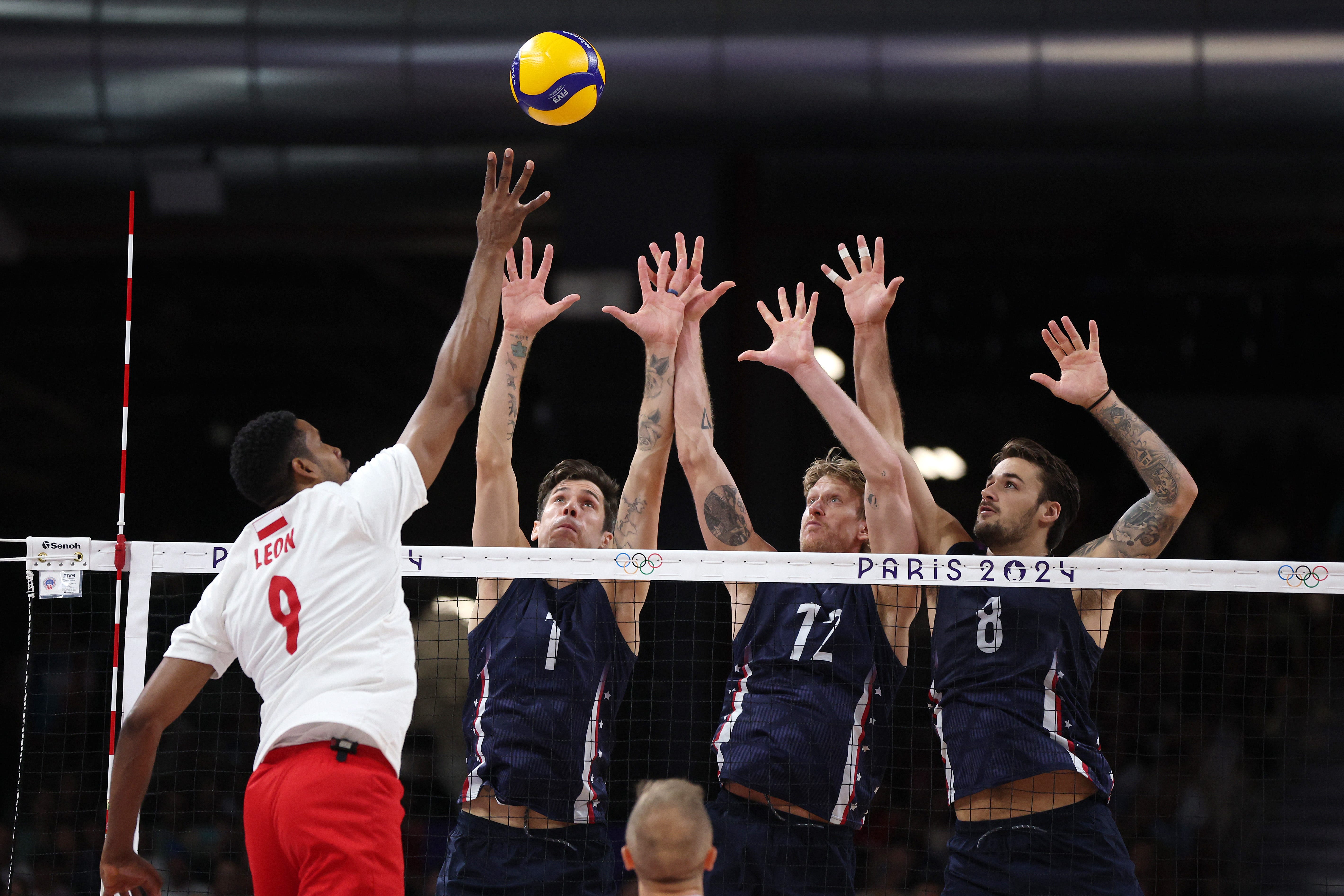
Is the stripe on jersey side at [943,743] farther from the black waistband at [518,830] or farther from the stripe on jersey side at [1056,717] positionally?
the black waistband at [518,830]

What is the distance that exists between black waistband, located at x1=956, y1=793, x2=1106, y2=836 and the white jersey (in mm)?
2631

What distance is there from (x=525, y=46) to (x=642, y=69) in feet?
8.63

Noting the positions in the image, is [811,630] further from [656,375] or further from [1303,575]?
[1303,575]

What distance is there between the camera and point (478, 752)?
5664 mm

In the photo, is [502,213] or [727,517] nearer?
→ [502,213]

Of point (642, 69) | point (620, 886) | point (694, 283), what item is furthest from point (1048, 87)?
point (620, 886)

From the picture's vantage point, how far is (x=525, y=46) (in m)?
6.68

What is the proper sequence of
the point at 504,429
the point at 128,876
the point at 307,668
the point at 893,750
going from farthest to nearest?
1. the point at 893,750
2. the point at 504,429
3. the point at 128,876
4. the point at 307,668

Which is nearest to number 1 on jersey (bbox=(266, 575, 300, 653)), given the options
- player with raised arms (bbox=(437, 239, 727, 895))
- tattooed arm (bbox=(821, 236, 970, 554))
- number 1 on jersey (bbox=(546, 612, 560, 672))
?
player with raised arms (bbox=(437, 239, 727, 895))

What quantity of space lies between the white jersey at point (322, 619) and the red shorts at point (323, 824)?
0.26 ft

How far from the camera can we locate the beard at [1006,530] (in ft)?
19.9

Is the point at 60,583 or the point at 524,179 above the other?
the point at 524,179

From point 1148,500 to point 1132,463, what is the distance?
0.65 ft

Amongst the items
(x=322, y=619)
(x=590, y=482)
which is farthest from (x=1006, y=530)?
(x=322, y=619)
